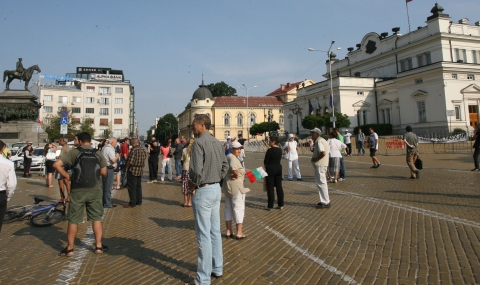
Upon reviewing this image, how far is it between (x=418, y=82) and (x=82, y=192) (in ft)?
142

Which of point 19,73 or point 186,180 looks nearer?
point 186,180

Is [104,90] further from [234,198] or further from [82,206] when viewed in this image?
[234,198]

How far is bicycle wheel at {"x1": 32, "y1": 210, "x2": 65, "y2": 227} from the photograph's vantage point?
6707 mm

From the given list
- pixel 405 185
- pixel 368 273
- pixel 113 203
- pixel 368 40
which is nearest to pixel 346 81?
pixel 368 40

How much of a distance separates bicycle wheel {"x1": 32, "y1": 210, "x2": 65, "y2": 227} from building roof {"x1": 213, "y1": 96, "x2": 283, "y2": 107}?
8038 cm

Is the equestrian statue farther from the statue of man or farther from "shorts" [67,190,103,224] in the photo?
"shorts" [67,190,103,224]

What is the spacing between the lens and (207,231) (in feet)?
12.1

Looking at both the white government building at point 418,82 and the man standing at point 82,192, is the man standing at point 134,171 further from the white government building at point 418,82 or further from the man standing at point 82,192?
the white government building at point 418,82

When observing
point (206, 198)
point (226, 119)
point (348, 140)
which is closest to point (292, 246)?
point (206, 198)

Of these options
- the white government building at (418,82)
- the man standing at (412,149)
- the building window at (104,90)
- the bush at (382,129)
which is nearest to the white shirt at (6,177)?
the man standing at (412,149)

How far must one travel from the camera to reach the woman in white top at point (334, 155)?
1149 cm

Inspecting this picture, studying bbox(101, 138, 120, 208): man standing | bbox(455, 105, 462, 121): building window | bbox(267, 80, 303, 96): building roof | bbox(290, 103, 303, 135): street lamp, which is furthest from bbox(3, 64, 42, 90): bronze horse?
bbox(267, 80, 303, 96): building roof

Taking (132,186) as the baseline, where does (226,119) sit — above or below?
above

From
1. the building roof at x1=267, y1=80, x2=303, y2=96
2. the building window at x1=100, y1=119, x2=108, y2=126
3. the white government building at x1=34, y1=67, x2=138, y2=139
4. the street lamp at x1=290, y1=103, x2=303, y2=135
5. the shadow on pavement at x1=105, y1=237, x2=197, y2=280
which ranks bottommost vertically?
the shadow on pavement at x1=105, y1=237, x2=197, y2=280
